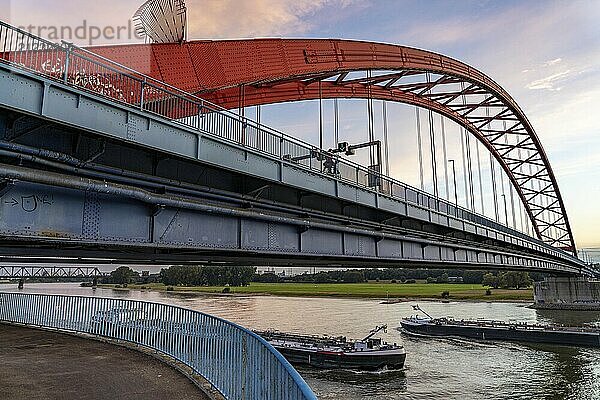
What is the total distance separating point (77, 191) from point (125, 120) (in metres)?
1.62

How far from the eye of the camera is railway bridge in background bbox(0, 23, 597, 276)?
25.3 feet

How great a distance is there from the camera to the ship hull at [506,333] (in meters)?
38.0

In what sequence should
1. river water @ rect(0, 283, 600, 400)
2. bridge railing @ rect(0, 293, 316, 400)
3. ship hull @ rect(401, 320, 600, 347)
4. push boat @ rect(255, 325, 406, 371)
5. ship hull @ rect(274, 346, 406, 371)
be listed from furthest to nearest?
ship hull @ rect(401, 320, 600, 347)
push boat @ rect(255, 325, 406, 371)
ship hull @ rect(274, 346, 406, 371)
river water @ rect(0, 283, 600, 400)
bridge railing @ rect(0, 293, 316, 400)

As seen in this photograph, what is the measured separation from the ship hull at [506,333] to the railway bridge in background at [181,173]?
18476mm

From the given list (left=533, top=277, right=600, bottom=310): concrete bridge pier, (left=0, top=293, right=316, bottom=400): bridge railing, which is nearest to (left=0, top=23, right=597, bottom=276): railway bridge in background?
(left=0, top=293, right=316, bottom=400): bridge railing

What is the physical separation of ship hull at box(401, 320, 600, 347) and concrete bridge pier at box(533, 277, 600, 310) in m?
33.4

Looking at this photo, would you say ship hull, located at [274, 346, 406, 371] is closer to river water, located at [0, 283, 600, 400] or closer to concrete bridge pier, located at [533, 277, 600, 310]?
river water, located at [0, 283, 600, 400]

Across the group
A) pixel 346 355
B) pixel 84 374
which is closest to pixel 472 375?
pixel 346 355

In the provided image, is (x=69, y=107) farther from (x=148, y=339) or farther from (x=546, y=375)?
(x=546, y=375)

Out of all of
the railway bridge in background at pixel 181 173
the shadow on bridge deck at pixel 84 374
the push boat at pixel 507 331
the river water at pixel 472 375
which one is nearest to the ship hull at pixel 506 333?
the push boat at pixel 507 331

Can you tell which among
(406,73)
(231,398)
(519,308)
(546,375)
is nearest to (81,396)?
(231,398)

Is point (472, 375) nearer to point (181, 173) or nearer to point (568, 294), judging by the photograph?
point (181, 173)

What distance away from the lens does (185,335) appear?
36.0 feet

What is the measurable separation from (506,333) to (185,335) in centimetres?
3768
